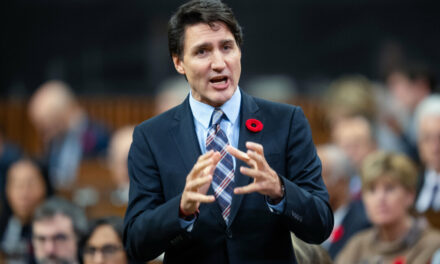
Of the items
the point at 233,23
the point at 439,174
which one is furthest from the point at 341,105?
the point at 233,23

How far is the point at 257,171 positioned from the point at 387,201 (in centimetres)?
240

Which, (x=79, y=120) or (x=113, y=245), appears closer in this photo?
(x=113, y=245)

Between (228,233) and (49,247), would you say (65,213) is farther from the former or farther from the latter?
(228,233)

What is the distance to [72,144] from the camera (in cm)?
780

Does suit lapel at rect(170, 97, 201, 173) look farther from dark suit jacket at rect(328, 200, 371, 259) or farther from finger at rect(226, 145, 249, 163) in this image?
dark suit jacket at rect(328, 200, 371, 259)

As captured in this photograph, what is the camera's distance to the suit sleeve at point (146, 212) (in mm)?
2265

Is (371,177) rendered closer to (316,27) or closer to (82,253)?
(82,253)

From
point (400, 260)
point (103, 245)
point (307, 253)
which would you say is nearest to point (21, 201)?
point (103, 245)

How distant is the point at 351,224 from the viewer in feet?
16.1

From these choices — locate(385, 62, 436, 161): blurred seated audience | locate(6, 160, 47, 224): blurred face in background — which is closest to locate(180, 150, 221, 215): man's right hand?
locate(6, 160, 47, 224): blurred face in background

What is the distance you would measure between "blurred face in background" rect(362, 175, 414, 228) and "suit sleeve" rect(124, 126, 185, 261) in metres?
2.21

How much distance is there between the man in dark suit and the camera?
2322mm

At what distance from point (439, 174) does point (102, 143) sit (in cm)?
430

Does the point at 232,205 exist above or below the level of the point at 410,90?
above
